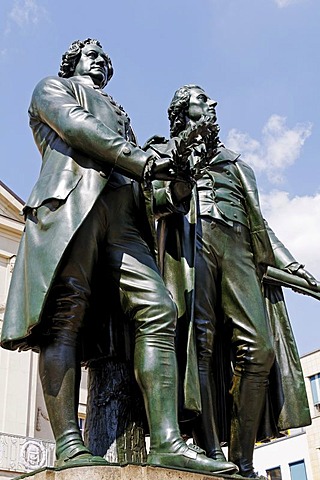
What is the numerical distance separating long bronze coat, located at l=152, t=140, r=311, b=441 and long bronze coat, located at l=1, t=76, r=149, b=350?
0.44m

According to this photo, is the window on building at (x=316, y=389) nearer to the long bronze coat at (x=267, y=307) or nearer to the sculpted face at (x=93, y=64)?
the long bronze coat at (x=267, y=307)

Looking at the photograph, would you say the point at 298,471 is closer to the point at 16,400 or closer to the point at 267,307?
the point at 16,400

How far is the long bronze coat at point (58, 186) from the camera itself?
184 inches

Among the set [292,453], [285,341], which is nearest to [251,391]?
[285,341]

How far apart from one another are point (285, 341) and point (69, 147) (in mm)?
2212

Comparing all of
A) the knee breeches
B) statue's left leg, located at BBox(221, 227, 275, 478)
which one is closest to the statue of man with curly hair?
the knee breeches

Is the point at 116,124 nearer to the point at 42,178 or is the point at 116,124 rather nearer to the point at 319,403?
the point at 42,178

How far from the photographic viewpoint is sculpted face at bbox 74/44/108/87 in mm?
5840

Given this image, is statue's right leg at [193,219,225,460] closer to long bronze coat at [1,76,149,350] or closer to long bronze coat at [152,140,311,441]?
long bronze coat at [152,140,311,441]

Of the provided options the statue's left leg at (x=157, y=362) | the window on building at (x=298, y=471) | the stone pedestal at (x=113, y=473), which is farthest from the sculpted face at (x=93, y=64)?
the window on building at (x=298, y=471)

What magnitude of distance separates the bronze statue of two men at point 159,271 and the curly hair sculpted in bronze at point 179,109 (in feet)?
0.04

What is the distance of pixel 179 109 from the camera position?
6348 millimetres

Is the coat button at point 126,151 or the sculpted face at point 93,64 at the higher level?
the sculpted face at point 93,64

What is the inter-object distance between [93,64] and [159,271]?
5.64 ft
